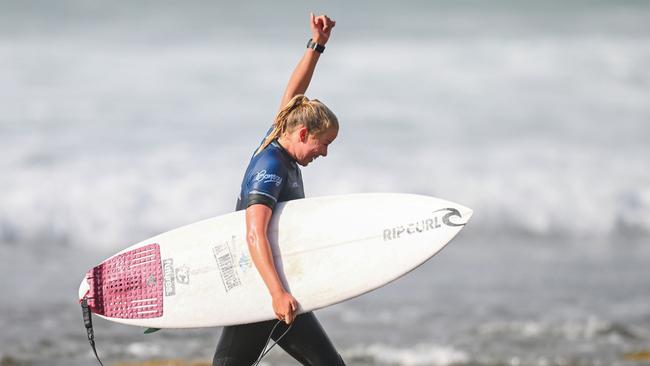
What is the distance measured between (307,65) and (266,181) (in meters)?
0.76

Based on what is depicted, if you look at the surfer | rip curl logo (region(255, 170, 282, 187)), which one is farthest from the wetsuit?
rip curl logo (region(255, 170, 282, 187))

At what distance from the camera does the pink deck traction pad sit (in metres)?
3.86

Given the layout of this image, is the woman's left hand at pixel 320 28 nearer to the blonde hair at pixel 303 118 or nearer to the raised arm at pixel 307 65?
the raised arm at pixel 307 65

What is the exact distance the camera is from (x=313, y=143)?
3557 mm

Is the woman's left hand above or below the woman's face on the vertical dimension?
above

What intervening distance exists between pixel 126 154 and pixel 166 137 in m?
1.28

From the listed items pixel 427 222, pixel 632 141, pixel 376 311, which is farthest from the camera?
pixel 632 141

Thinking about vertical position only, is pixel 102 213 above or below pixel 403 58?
below

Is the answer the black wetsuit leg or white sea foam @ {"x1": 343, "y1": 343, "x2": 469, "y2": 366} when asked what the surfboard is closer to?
the black wetsuit leg

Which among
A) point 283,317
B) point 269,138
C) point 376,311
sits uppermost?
point 269,138

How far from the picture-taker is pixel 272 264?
3.45 m

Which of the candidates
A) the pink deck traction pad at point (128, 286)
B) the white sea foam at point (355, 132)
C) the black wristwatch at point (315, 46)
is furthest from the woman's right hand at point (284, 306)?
the white sea foam at point (355, 132)

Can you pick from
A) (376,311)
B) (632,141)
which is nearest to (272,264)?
(376,311)

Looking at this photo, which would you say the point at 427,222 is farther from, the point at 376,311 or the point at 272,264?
the point at 376,311
